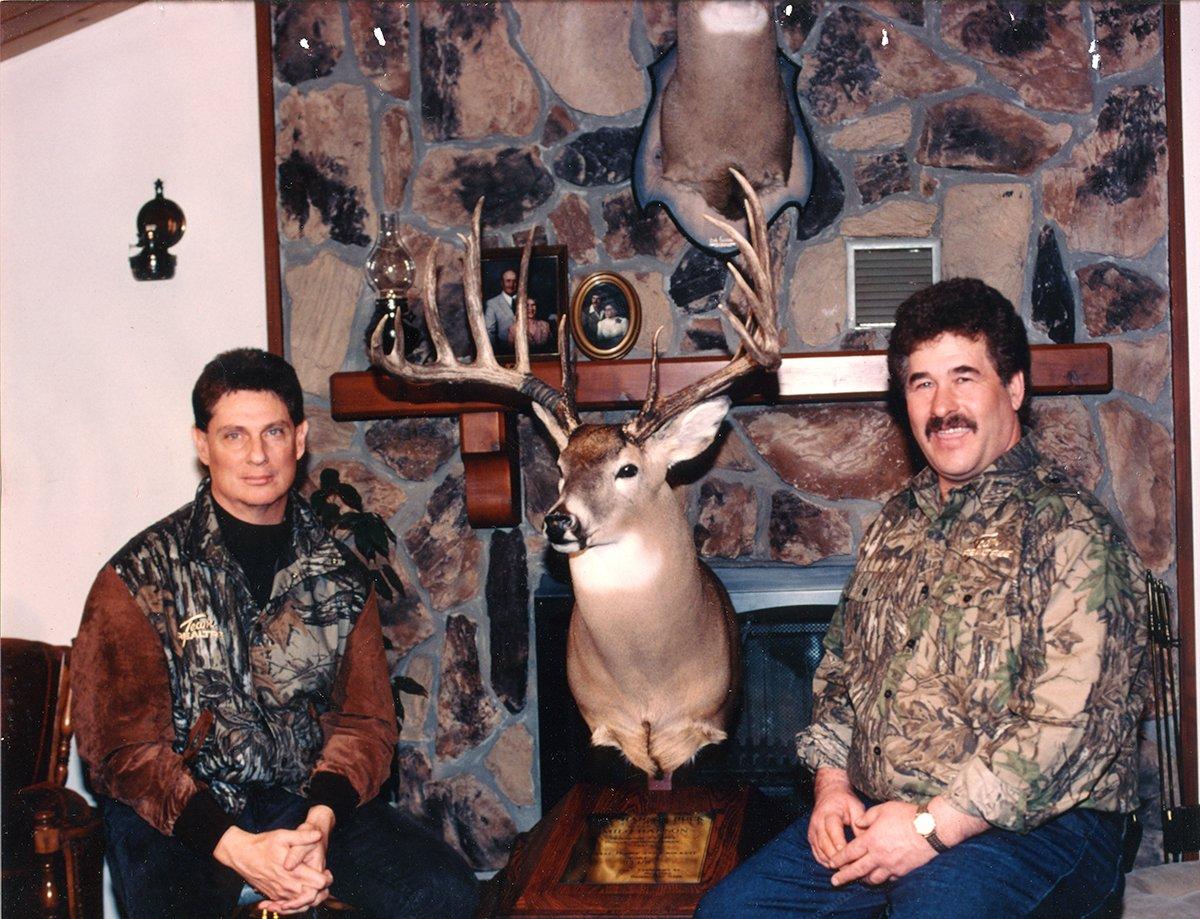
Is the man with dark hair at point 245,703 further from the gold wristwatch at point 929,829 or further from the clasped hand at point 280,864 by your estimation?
the gold wristwatch at point 929,829

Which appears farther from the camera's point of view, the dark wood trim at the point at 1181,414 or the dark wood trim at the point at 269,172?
the dark wood trim at the point at 269,172

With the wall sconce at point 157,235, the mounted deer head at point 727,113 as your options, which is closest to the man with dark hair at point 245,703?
the wall sconce at point 157,235

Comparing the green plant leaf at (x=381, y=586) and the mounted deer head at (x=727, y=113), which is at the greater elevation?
the mounted deer head at (x=727, y=113)

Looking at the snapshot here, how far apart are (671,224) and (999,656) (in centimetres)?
178

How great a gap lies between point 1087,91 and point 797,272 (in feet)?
2.91

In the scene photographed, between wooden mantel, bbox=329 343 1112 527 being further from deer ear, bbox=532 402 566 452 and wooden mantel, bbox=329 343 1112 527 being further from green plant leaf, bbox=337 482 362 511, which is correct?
deer ear, bbox=532 402 566 452

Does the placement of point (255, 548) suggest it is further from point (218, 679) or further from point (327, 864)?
point (327, 864)

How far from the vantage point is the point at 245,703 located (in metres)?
2.38

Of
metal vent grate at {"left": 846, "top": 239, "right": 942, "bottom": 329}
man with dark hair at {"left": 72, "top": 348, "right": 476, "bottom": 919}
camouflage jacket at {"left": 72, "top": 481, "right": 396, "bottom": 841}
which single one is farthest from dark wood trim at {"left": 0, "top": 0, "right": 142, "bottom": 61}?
metal vent grate at {"left": 846, "top": 239, "right": 942, "bottom": 329}

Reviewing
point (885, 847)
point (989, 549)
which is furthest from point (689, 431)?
point (885, 847)

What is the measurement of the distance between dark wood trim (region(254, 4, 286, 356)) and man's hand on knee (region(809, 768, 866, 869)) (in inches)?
82.2

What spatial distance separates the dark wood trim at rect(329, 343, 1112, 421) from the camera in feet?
10.1

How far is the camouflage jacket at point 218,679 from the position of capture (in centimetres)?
228

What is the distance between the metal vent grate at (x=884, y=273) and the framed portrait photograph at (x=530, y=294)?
0.79 m
